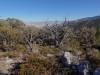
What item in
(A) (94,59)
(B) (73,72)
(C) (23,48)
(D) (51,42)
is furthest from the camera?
(D) (51,42)

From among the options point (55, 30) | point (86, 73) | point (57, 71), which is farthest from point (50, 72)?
point (55, 30)

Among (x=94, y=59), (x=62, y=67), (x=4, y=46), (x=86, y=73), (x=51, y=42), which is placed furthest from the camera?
(x=51, y=42)

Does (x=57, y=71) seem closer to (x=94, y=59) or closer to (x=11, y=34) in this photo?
(x=94, y=59)

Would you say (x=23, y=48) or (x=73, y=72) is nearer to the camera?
(x=73, y=72)

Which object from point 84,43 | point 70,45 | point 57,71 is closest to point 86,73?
point 57,71

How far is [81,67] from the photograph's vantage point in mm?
9078

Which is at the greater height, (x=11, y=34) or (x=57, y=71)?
(x=11, y=34)

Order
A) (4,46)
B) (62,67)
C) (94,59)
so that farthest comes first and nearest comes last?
(4,46) < (94,59) < (62,67)

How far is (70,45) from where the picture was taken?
1772 centimetres

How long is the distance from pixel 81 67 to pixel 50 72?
5.10 ft

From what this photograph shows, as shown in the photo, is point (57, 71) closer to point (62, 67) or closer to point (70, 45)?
point (62, 67)

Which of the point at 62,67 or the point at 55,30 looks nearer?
the point at 62,67

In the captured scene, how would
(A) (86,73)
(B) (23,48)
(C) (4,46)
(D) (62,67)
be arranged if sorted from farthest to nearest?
1. (C) (4,46)
2. (B) (23,48)
3. (D) (62,67)
4. (A) (86,73)

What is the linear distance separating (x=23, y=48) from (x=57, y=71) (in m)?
7.70
